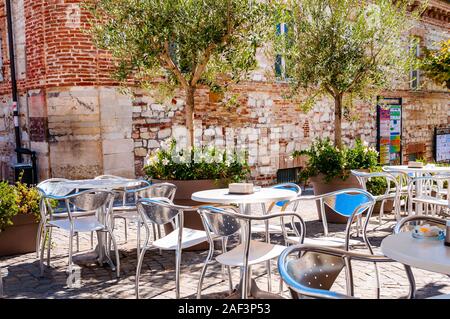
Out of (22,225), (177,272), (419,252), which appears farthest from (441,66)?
(419,252)

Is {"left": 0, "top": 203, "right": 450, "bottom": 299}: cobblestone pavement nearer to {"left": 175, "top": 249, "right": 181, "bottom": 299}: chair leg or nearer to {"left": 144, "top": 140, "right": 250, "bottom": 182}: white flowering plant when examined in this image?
{"left": 175, "top": 249, "right": 181, "bottom": 299}: chair leg

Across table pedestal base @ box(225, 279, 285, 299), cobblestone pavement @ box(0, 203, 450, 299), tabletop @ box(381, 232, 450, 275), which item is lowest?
cobblestone pavement @ box(0, 203, 450, 299)

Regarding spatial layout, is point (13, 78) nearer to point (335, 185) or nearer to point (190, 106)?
point (190, 106)

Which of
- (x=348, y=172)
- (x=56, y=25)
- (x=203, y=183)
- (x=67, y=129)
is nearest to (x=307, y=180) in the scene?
(x=348, y=172)

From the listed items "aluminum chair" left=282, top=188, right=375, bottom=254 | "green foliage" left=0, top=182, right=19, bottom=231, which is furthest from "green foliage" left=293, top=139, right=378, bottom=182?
"green foliage" left=0, top=182, right=19, bottom=231

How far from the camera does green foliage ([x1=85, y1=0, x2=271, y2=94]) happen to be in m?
6.57

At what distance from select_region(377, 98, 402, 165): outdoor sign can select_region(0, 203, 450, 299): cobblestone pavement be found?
10.6m

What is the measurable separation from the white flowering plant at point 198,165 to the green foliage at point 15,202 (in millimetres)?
1462

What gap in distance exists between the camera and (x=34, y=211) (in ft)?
19.9

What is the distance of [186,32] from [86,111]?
3980 millimetres

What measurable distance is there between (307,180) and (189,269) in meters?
3.39

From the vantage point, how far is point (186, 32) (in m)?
6.58

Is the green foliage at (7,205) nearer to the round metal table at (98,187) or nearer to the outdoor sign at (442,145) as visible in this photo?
the round metal table at (98,187)

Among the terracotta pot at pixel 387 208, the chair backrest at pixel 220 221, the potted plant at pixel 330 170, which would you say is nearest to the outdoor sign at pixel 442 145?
the terracotta pot at pixel 387 208
